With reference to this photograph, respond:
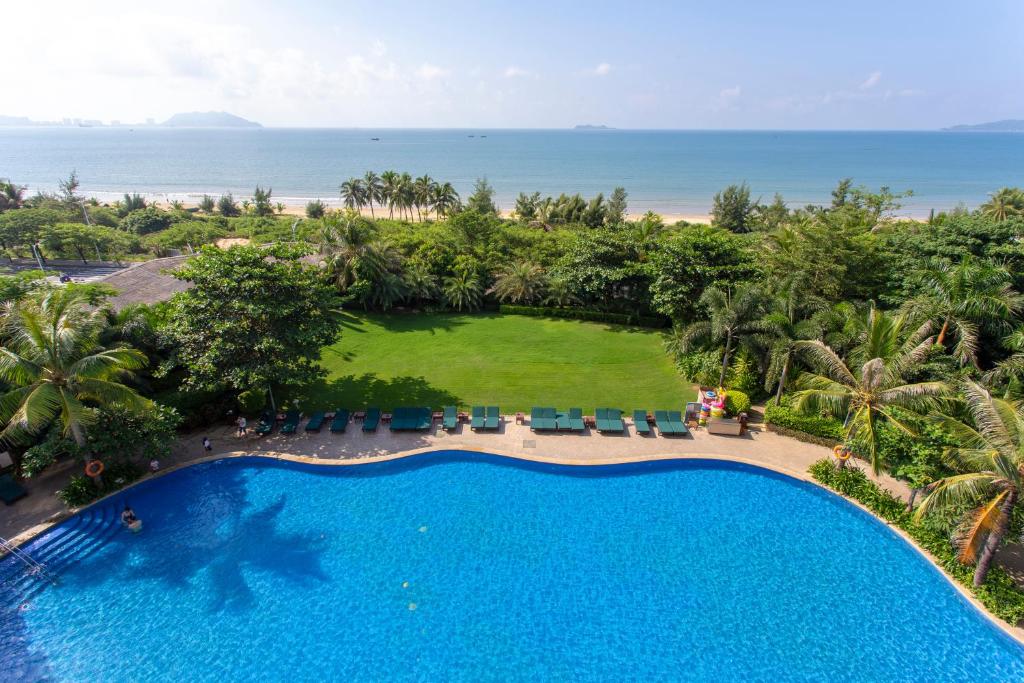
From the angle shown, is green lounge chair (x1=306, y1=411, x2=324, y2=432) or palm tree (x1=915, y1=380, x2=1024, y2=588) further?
green lounge chair (x1=306, y1=411, x2=324, y2=432)

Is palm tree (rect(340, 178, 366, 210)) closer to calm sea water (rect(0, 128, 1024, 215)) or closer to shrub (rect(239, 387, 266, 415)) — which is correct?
calm sea water (rect(0, 128, 1024, 215))

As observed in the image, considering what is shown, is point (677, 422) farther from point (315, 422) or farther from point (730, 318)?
point (315, 422)

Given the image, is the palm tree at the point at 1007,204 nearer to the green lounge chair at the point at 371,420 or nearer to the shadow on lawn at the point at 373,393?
the shadow on lawn at the point at 373,393

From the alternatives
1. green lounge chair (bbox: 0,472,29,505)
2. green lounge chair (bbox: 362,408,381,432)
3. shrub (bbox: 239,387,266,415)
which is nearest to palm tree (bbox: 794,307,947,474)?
green lounge chair (bbox: 362,408,381,432)

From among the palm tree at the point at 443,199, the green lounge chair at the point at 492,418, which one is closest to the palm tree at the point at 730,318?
the green lounge chair at the point at 492,418

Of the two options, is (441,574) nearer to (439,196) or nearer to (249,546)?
(249,546)
